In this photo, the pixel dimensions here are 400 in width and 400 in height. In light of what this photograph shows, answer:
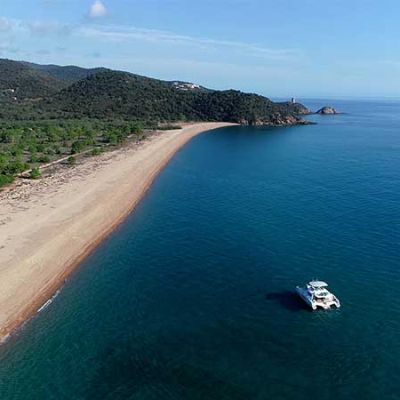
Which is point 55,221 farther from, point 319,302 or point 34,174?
point 319,302

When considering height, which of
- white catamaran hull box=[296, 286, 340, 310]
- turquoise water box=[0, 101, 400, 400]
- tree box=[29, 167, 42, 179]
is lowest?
turquoise water box=[0, 101, 400, 400]

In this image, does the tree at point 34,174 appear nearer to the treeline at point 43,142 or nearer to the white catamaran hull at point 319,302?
the treeline at point 43,142

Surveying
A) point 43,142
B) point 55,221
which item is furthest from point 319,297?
point 43,142

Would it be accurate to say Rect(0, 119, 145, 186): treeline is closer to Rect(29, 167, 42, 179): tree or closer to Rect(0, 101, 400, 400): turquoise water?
Rect(29, 167, 42, 179): tree

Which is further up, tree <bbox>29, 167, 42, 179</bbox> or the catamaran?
tree <bbox>29, 167, 42, 179</bbox>

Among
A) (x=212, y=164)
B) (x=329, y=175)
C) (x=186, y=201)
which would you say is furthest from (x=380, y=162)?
(x=186, y=201)

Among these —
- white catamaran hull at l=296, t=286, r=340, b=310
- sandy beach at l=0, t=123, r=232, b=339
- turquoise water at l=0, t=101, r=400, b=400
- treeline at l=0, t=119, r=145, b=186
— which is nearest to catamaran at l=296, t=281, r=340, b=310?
white catamaran hull at l=296, t=286, r=340, b=310

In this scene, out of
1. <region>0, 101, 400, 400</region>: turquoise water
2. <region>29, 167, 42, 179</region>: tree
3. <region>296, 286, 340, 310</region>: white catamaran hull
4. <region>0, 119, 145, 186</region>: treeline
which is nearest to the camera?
<region>0, 101, 400, 400</region>: turquoise water

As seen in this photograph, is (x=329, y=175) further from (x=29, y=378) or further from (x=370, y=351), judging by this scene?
(x=29, y=378)
